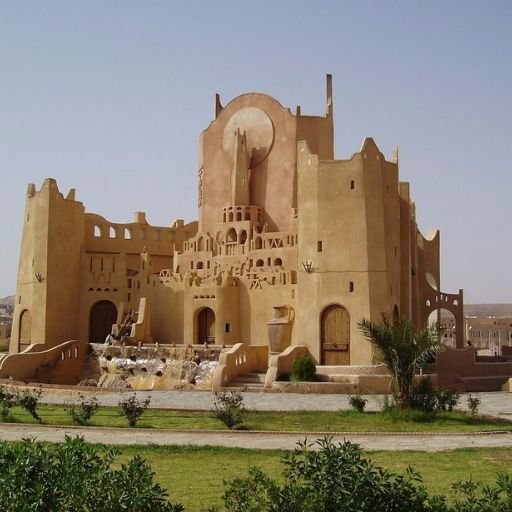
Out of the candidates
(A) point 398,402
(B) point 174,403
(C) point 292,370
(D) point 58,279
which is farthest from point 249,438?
(D) point 58,279

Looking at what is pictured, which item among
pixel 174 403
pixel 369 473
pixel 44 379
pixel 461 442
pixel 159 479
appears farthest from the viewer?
pixel 44 379

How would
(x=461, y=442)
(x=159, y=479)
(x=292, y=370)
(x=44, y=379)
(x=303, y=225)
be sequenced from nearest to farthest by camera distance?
(x=159, y=479), (x=461, y=442), (x=292, y=370), (x=303, y=225), (x=44, y=379)

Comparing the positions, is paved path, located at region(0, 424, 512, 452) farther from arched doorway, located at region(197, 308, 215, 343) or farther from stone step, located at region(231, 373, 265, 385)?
arched doorway, located at region(197, 308, 215, 343)

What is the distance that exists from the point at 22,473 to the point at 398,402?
12.9m

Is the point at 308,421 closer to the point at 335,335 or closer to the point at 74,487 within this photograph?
the point at 74,487

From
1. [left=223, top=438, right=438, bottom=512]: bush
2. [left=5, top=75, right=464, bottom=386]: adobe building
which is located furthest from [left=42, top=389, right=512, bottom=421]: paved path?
[left=223, top=438, right=438, bottom=512]: bush

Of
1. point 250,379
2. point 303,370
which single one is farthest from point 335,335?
point 250,379

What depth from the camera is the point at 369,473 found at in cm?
812

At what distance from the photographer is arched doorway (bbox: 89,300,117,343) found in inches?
1495

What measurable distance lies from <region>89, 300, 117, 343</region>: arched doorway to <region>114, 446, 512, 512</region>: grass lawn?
24.3m

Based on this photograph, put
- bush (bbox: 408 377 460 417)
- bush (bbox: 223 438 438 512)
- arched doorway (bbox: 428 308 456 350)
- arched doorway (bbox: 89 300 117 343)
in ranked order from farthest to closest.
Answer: arched doorway (bbox: 89 300 117 343), arched doorway (bbox: 428 308 456 350), bush (bbox: 408 377 460 417), bush (bbox: 223 438 438 512)

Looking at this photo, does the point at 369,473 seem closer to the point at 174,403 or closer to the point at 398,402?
the point at 398,402

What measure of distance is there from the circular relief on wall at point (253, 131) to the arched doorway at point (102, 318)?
A: 29.3 ft

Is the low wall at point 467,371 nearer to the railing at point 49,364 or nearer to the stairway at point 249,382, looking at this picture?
the stairway at point 249,382
